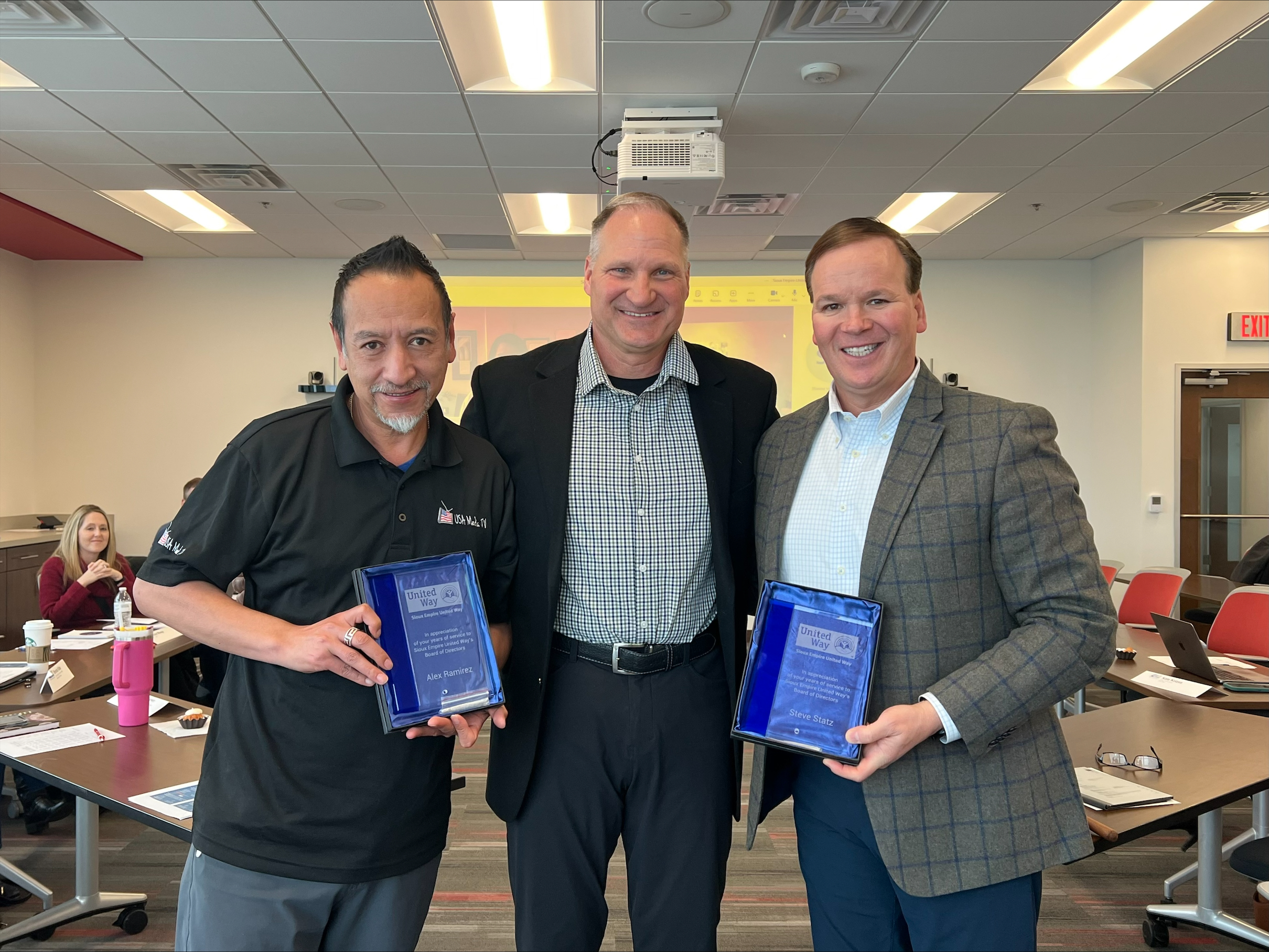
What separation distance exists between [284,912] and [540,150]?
5077 mm

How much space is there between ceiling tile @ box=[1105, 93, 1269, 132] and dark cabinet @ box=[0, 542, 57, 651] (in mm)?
8392

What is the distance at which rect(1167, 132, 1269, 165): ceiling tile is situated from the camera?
568 centimetres

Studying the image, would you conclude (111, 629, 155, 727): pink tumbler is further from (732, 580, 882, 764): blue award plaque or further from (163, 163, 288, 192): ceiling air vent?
(163, 163, 288, 192): ceiling air vent

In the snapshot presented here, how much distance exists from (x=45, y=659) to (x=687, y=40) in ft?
13.1

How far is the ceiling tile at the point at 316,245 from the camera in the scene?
7886 millimetres

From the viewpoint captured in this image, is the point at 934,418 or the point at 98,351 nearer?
the point at 934,418

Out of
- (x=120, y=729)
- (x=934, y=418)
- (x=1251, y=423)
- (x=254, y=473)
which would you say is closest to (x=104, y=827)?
(x=120, y=729)

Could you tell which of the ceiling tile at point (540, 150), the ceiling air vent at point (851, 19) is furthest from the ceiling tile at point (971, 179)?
the ceiling air vent at point (851, 19)

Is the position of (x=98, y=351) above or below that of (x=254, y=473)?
above

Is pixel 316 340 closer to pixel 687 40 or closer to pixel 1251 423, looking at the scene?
pixel 687 40

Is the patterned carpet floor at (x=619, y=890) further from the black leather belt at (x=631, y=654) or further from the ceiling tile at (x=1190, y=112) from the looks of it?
the ceiling tile at (x=1190, y=112)

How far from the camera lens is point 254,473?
5.30 feet

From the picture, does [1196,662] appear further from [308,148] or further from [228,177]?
[228,177]

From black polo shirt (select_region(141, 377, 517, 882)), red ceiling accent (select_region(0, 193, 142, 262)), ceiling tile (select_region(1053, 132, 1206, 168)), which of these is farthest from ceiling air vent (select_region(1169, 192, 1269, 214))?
red ceiling accent (select_region(0, 193, 142, 262))
